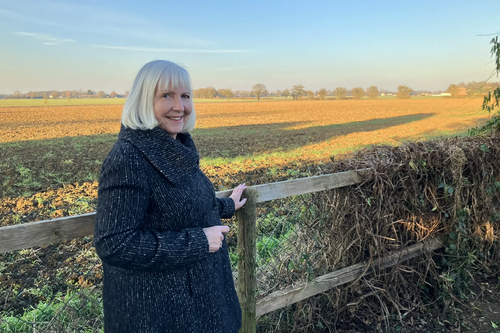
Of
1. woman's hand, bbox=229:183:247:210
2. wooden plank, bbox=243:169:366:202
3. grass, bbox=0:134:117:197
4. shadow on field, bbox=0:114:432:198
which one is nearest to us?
woman's hand, bbox=229:183:247:210

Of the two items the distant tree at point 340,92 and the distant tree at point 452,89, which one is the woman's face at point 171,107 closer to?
the distant tree at point 452,89

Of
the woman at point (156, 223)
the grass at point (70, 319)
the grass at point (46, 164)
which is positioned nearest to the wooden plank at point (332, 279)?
the woman at point (156, 223)

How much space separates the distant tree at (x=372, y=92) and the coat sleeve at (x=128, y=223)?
92.0m

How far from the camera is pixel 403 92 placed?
3187 inches

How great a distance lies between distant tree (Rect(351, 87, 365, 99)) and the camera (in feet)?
284

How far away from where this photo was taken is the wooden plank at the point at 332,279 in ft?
8.72

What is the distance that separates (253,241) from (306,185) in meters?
0.63

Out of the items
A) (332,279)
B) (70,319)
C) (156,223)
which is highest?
(156,223)

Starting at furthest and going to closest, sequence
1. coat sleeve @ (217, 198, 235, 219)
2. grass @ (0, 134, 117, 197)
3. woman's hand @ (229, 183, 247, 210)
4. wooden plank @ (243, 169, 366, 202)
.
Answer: grass @ (0, 134, 117, 197), wooden plank @ (243, 169, 366, 202), woman's hand @ (229, 183, 247, 210), coat sleeve @ (217, 198, 235, 219)

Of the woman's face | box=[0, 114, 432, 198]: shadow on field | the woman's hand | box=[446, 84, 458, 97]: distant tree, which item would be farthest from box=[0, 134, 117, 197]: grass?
box=[446, 84, 458, 97]: distant tree

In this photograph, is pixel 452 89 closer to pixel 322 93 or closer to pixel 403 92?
pixel 403 92

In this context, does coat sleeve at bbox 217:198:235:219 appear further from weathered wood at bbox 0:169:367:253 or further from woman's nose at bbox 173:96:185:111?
woman's nose at bbox 173:96:185:111

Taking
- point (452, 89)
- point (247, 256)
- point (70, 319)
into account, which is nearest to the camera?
point (247, 256)

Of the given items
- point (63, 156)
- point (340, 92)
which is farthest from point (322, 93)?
point (63, 156)
